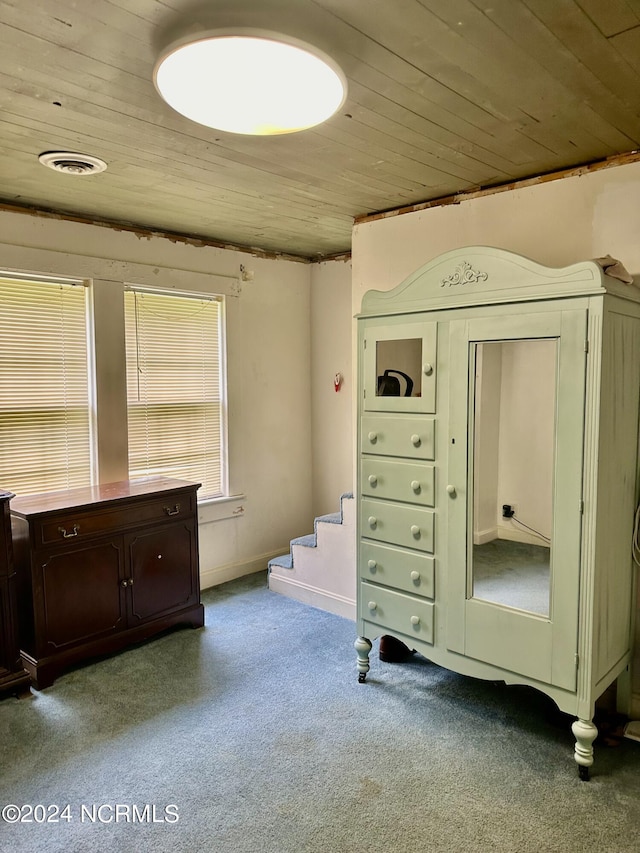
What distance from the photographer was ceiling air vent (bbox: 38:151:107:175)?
236cm

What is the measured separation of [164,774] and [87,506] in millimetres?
1301

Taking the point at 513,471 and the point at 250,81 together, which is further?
the point at 513,471

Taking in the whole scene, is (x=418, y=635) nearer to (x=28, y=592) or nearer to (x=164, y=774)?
(x=164, y=774)

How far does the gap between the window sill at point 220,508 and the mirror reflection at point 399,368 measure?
1.84 metres

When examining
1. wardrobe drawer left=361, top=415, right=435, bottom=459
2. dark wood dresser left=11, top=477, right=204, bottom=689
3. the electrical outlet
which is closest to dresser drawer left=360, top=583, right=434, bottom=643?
the electrical outlet

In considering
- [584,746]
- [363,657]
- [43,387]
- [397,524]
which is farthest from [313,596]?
[43,387]

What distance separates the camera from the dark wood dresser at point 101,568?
2729 mm

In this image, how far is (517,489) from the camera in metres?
2.29

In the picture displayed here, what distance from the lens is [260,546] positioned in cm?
443

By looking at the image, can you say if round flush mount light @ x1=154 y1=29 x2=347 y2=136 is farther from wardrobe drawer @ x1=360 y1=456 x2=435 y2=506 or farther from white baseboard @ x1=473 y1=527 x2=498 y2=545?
white baseboard @ x1=473 y1=527 x2=498 y2=545

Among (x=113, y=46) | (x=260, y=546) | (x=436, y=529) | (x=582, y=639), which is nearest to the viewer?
(x=113, y=46)

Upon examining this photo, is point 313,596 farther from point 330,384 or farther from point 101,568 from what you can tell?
point 330,384

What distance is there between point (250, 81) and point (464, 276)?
114 cm

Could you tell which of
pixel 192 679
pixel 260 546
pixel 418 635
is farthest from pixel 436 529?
pixel 260 546
